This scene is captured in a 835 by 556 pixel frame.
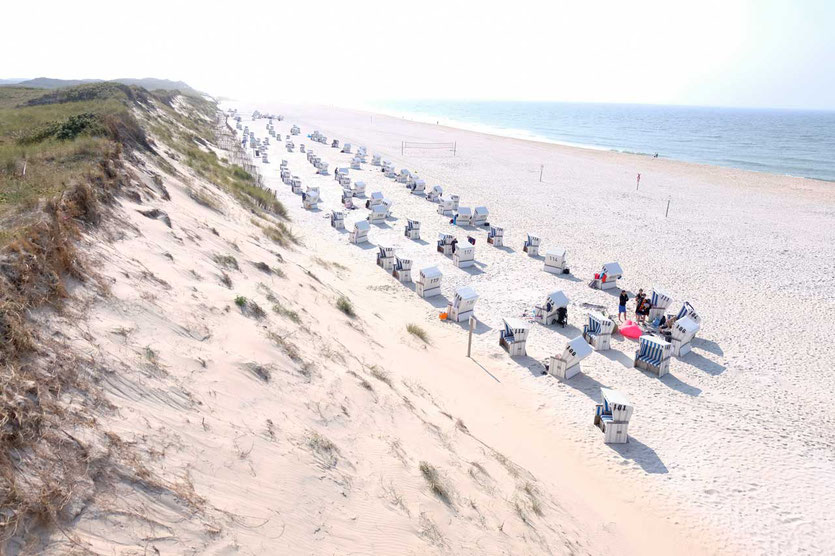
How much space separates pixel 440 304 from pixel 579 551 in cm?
1050

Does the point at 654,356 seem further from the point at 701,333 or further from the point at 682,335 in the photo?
the point at 701,333

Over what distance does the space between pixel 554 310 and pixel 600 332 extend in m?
1.75

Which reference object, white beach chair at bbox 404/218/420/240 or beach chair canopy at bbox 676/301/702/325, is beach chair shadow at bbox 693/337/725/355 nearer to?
beach chair canopy at bbox 676/301/702/325

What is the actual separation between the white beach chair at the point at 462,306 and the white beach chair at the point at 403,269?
3369 mm

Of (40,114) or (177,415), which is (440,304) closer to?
(177,415)

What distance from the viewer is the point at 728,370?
13.7 meters

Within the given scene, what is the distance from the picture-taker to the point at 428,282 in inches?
685

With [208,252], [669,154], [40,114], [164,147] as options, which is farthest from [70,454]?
[669,154]

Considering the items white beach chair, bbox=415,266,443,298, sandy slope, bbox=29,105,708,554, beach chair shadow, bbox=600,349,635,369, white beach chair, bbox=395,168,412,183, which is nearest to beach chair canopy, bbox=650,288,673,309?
beach chair shadow, bbox=600,349,635,369

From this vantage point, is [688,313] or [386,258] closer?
[688,313]

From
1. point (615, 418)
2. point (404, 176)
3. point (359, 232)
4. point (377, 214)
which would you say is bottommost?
point (615, 418)

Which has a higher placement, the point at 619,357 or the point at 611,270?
the point at 611,270

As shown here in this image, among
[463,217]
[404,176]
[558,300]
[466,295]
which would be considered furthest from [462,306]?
[404,176]

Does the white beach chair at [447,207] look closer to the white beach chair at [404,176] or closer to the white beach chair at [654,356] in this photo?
the white beach chair at [404,176]
